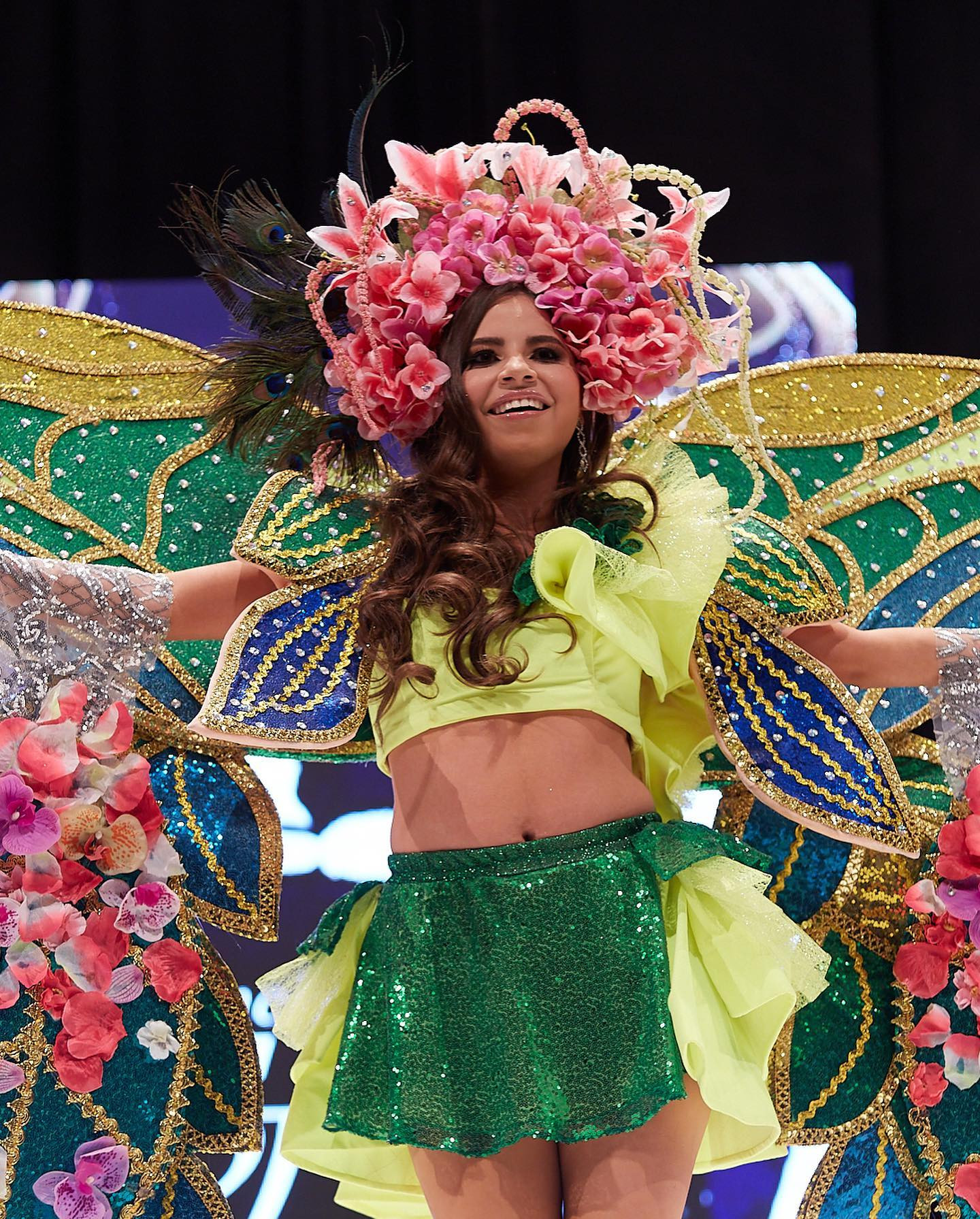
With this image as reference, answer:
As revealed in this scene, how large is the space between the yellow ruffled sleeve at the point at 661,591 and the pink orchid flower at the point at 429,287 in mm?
366

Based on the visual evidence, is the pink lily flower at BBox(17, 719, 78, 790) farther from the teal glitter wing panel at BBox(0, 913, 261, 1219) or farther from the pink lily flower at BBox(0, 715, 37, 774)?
the teal glitter wing panel at BBox(0, 913, 261, 1219)

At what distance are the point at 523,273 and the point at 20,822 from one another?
41.7 inches

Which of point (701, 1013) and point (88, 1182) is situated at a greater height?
point (701, 1013)

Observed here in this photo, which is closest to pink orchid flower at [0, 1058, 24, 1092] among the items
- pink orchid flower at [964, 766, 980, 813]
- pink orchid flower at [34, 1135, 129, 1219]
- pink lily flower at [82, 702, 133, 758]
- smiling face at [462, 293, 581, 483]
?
pink orchid flower at [34, 1135, 129, 1219]

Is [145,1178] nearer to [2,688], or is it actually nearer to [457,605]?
[2,688]

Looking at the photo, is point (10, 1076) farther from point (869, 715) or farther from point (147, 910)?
point (869, 715)

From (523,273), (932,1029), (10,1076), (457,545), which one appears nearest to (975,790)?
(932,1029)

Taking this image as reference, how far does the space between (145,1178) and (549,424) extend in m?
1.25

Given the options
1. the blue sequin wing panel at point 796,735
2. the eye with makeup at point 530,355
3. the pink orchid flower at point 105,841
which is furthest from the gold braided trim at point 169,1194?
the eye with makeup at point 530,355

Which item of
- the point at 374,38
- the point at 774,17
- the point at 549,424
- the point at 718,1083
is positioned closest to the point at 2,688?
the point at 549,424

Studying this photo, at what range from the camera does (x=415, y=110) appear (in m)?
3.07

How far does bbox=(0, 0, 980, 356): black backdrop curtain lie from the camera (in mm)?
2996

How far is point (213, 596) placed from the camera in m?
2.29

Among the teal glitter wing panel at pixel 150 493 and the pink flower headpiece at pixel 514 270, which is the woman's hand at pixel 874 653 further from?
the teal glitter wing panel at pixel 150 493
